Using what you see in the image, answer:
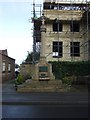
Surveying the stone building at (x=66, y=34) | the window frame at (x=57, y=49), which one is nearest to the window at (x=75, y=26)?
the stone building at (x=66, y=34)

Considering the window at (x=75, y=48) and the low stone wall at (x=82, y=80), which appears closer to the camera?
the low stone wall at (x=82, y=80)

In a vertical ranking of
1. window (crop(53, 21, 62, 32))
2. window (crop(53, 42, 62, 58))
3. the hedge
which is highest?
window (crop(53, 21, 62, 32))

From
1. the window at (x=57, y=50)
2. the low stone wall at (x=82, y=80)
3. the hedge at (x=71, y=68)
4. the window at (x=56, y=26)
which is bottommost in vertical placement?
the low stone wall at (x=82, y=80)

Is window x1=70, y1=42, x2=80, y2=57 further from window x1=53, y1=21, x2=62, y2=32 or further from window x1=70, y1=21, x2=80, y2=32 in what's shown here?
window x1=53, y1=21, x2=62, y2=32

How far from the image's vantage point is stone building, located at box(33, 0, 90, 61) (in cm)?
4278

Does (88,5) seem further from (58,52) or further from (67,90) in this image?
(67,90)

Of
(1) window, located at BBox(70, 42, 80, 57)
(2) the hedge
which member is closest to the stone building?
(1) window, located at BBox(70, 42, 80, 57)

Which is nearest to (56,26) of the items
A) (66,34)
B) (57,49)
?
(66,34)

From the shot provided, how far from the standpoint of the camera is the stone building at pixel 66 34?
140 feet

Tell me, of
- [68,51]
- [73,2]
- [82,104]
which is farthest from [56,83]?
[73,2]

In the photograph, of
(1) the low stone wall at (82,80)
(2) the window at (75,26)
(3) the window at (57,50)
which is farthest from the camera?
(2) the window at (75,26)

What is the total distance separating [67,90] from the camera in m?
26.0

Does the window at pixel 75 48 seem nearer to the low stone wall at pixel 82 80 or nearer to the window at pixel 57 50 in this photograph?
the window at pixel 57 50

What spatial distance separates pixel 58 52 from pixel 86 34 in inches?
183
